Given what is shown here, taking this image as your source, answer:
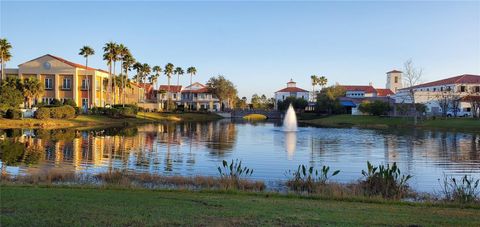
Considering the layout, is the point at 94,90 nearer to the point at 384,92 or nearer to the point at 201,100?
the point at 201,100

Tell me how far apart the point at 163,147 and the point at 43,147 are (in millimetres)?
8831

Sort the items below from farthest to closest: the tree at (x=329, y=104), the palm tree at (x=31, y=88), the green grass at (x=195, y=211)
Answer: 1. the tree at (x=329, y=104)
2. the palm tree at (x=31, y=88)
3. the green grass at (x=195, y=211)

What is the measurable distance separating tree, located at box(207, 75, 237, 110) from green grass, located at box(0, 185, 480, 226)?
367ft

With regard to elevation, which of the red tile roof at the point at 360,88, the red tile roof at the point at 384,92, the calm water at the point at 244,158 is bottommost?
the calm water at the point at 244,158

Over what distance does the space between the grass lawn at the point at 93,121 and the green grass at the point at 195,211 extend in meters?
48.2

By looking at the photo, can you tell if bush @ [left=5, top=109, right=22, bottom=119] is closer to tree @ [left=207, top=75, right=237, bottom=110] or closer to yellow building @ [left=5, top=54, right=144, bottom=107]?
yellow building @ [left=5, top=54, right=144, bottom=107]

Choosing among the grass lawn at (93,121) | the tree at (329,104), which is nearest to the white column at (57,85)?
the grass lawn at (93,121)

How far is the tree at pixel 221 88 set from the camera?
125 m

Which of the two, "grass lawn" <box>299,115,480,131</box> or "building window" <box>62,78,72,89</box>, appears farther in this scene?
"building window" <box>62,78,72,89</box>

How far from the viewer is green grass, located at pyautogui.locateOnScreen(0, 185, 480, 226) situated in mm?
8688

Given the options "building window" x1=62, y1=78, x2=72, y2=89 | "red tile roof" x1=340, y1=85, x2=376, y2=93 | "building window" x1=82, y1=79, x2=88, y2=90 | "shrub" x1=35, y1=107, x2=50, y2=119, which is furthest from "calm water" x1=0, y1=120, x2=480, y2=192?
"red tile roof" x1=340, y1=85, x2=376, y2=93

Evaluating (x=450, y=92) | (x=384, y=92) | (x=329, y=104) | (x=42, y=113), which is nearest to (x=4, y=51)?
(x=42, y=113)

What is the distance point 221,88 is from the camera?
408 feet

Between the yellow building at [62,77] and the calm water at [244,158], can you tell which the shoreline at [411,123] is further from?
the yellow building at [62,77]
